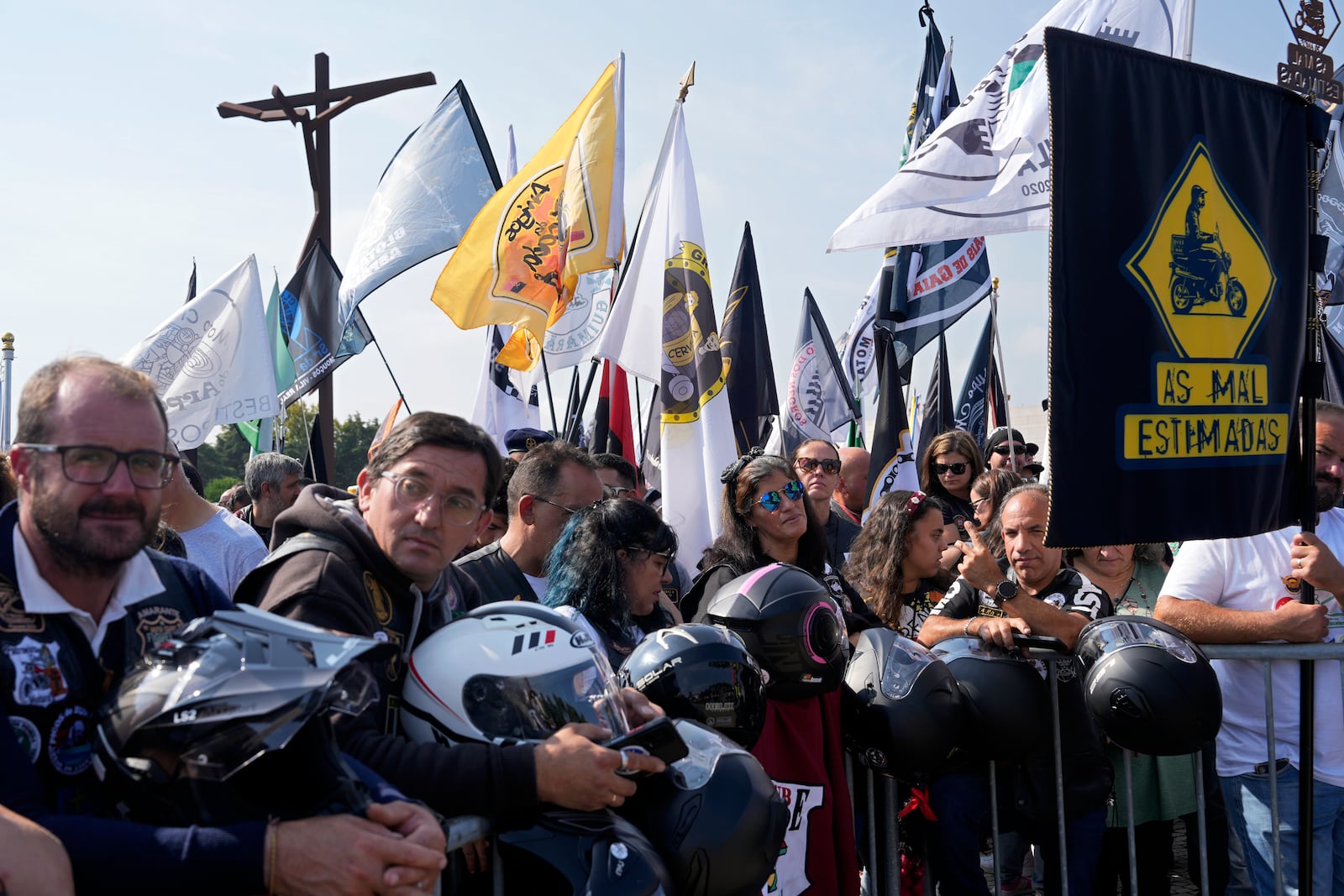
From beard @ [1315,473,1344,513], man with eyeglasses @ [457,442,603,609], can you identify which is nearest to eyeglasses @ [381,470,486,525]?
man with eyeglasses @ [457,442,603,609]

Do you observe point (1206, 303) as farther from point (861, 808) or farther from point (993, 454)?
point (993, 454)

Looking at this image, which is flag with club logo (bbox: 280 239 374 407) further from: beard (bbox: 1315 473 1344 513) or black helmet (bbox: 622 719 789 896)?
black helmet (bbox: 622 719 789 896)

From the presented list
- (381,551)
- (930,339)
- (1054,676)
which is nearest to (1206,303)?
(1054,676)

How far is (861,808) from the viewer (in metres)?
4.52

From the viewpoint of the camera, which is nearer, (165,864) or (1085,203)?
(165,864)

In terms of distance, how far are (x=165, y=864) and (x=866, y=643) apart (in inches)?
108

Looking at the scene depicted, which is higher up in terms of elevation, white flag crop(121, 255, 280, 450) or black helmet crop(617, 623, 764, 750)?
white flag crop(121, 255, 280, 450)

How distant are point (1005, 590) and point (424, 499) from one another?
237 centimetres

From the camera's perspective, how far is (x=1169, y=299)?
4078 mm

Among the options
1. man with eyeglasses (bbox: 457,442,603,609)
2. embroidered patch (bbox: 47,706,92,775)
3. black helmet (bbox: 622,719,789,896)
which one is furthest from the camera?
man with eyeglasses (bbox: 457,442,603,609)

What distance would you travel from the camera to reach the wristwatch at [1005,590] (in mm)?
4332

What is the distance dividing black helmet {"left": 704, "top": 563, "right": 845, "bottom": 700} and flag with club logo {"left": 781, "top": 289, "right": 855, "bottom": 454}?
8334 mm

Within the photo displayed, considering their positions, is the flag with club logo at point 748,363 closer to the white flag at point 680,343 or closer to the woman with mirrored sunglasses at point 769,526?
the white flag at point 680,343

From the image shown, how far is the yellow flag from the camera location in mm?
9023
